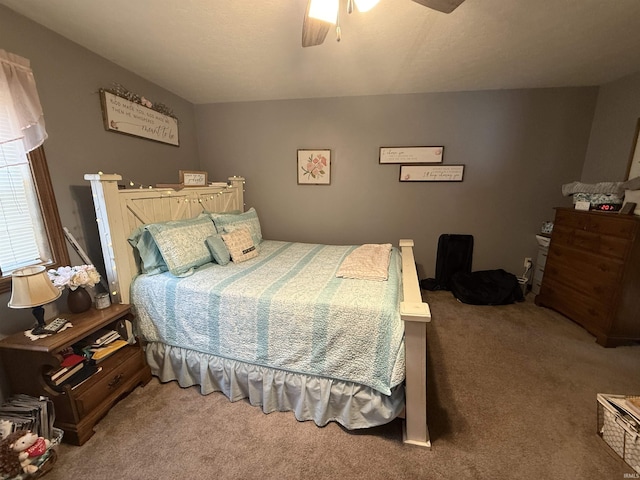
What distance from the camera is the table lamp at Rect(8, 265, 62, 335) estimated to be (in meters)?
1.27

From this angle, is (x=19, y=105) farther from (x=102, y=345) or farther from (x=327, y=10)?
(x=327, y=10)

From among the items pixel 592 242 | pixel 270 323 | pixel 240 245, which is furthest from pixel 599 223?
pixel 240 245

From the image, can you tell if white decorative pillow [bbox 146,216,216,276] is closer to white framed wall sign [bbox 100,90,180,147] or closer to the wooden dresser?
white framed wall sign [bbox 100,90,180,147]

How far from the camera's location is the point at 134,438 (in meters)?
1.42

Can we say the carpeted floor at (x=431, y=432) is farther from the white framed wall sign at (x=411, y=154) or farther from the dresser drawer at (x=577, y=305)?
the white framed wall sign at (x=411, y=154)

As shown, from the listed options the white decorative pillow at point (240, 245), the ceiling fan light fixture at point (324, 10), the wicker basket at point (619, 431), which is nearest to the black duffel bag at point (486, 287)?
the wicker basket at point (619, 431)

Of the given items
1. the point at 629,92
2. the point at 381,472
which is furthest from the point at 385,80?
the point at 381,472

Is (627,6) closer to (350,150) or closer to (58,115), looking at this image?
(350,150)

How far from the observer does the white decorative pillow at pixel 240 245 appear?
7.21 ft

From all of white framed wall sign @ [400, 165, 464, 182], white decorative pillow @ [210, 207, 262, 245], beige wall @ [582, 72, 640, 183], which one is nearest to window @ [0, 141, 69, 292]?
white decorative pillow @ [210, 207, 262, 245]

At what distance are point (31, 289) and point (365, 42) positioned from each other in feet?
8.22

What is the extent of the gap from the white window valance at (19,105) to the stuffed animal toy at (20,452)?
1.49m

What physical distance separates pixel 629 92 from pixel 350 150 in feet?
8.58

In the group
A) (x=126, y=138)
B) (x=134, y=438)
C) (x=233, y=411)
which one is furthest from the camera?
(x=126, y=138)
